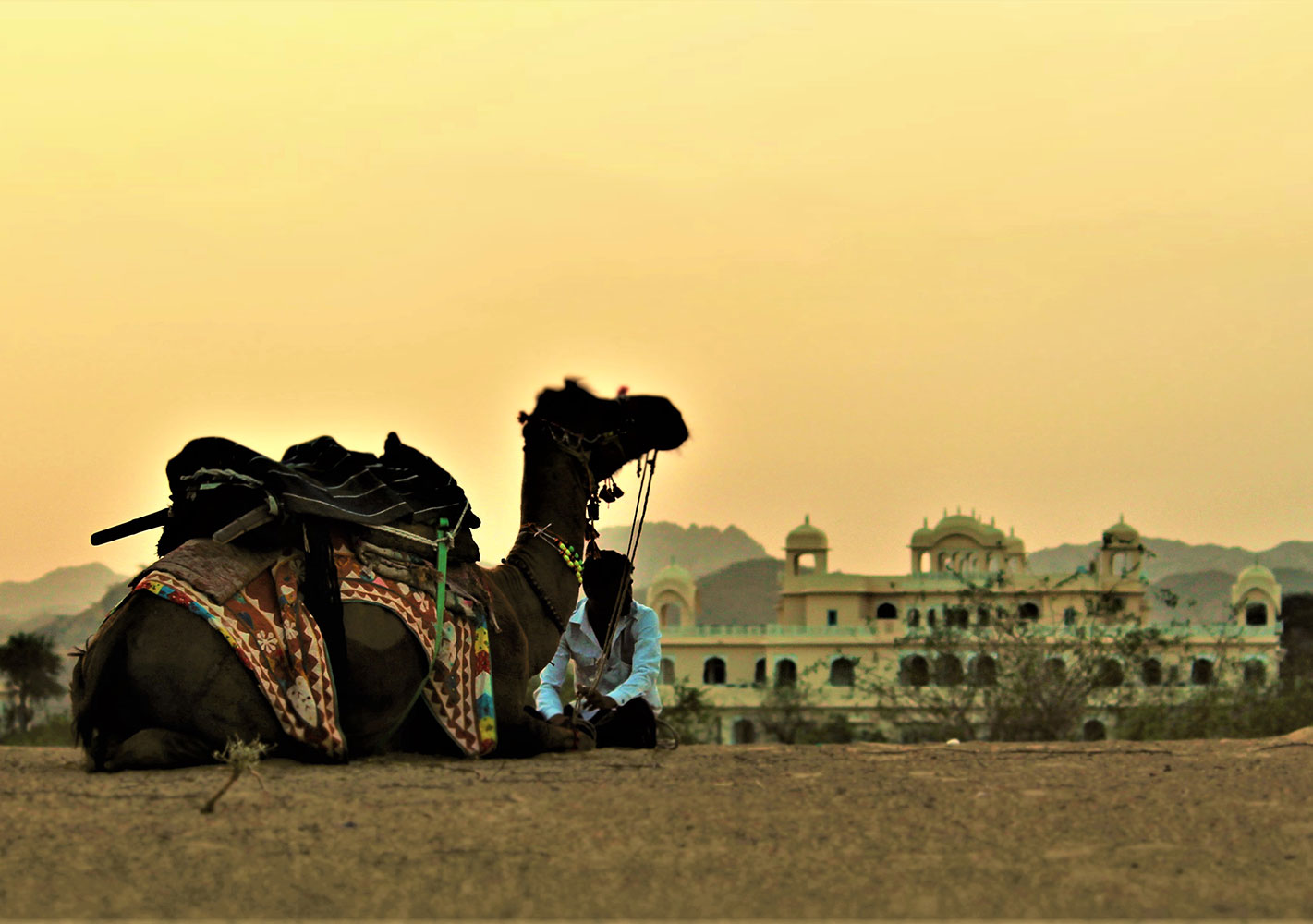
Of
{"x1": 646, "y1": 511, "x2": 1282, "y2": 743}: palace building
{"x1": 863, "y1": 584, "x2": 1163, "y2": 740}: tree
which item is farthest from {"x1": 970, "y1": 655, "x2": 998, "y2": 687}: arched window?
{"x1": 646, "y1": 511, "x2": 1282, "y2": 743}: palace building

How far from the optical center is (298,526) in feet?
24.3

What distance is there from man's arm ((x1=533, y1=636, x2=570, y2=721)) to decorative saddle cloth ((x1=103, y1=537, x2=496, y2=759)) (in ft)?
3.77

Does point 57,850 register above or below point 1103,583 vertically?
below

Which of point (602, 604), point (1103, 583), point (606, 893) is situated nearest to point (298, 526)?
point (602, 604)

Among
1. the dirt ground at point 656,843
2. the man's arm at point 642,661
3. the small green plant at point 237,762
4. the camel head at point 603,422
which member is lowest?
the dirt ground at point 656,843

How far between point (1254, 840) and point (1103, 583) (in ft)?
170

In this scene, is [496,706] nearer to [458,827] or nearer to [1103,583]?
[458,827]

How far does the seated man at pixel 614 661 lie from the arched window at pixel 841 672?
158 ft

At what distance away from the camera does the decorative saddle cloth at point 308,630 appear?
702 centimetres

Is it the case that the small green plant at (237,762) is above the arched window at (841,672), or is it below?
below

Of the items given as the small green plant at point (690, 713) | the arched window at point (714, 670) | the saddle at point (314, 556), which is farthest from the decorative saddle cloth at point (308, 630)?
the arched window at point (714, 670)

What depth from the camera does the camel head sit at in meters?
8.36

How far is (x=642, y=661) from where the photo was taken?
8.69 meters

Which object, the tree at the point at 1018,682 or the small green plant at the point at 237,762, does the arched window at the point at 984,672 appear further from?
the small green plant at the point at 237,762
